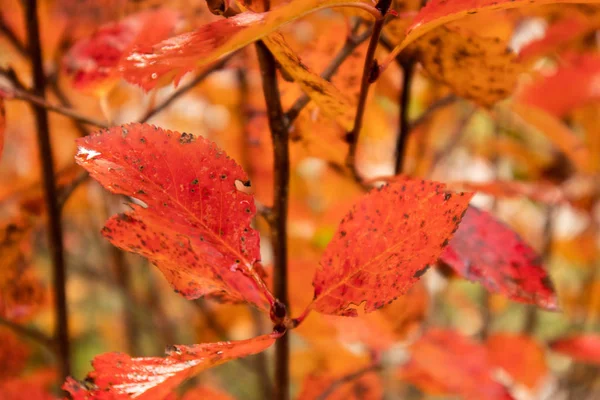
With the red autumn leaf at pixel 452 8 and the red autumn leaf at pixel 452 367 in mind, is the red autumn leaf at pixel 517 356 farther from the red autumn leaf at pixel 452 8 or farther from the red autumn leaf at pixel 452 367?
the red autumn leaf at pixel 452 8

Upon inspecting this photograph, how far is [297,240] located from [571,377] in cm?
77

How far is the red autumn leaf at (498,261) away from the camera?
0.32m

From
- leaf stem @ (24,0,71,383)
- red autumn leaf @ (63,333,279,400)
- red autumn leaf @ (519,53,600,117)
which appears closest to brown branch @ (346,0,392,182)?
red autumn leaf @ (63,333,279,400)

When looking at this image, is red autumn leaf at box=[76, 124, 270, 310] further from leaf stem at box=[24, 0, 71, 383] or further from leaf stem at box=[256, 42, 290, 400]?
leaf stem at box=[24, 0, 71, 383]

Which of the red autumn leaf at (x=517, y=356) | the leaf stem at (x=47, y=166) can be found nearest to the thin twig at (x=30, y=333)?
the leaf stem at (x=47, y=166)

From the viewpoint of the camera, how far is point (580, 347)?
607mm

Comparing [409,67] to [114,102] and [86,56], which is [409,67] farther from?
[114,102]

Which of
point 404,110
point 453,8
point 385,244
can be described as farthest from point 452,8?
point 404,110

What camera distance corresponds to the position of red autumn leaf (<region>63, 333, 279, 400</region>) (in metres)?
0.22

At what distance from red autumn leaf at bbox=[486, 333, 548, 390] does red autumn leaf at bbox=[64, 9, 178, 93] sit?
1.78ft

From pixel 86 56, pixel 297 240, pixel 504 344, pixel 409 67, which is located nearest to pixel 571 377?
pixel 504 344

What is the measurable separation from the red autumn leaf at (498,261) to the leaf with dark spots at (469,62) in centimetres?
8

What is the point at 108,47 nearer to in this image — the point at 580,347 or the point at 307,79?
the point at 307,79

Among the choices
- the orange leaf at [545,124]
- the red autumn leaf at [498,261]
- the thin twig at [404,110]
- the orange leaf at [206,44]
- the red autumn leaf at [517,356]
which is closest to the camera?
the orange leaf at [206,44]
